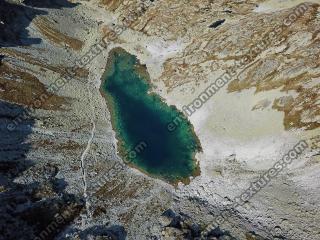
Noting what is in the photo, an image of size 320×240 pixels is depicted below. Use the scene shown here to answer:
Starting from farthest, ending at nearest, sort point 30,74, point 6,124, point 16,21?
point 16,21, point 30,74, point 6,124

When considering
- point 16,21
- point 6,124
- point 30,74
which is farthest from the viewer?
point 16,21

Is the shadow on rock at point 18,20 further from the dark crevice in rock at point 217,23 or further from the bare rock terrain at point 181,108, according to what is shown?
the dark crevice in rock at point 217,23

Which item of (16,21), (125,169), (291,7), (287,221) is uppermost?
(16,21)

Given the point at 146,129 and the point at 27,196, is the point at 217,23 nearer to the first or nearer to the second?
the point at 146,129

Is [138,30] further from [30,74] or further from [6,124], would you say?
[6,124]

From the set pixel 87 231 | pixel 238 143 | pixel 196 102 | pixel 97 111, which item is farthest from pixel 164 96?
pixel 87 231

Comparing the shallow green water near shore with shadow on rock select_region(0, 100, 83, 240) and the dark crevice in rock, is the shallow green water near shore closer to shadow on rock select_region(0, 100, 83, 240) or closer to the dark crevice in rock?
shadow on rock select_region(0, 100, 83, 240)

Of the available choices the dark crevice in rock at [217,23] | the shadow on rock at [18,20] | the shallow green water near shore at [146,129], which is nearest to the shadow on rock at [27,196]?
the shallow green water near shore at [146,129]

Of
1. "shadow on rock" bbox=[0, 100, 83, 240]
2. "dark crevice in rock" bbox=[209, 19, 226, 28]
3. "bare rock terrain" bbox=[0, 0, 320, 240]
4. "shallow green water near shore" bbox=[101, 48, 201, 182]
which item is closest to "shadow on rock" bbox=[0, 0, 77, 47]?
"bare rock terrain" bbox=[0, 0, 320, 240]
